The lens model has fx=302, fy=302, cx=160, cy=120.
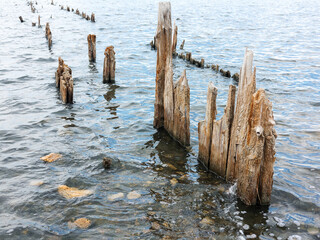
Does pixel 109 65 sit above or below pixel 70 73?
above

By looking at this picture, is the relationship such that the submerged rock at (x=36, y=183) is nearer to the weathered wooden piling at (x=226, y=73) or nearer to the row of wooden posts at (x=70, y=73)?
the row of wooden posts at (x=70, y=73)

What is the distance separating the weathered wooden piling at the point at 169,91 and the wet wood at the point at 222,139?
1211 mm

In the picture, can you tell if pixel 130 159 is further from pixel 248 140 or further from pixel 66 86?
pixel 66 86

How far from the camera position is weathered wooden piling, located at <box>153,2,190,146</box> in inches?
268

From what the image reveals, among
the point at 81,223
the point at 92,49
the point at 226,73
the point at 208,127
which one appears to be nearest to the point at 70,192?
the point at 81,223

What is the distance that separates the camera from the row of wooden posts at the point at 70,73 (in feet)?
32.0

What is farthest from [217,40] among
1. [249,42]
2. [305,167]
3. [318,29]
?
[305,167]

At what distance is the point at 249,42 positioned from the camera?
2227 cm

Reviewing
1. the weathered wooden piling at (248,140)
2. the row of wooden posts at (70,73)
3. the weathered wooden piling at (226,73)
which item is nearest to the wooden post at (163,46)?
the weathered wooden piling at (248,140)

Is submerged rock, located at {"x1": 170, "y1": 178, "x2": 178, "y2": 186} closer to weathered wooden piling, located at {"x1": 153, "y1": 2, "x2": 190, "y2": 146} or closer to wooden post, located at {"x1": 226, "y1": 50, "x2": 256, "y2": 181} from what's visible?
wooden post, located at {"x1": 226, "y1": 50, "x2": 256, "y2": 181}

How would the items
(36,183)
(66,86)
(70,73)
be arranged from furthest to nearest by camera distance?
(70,73) → (66,86) → (36,183)

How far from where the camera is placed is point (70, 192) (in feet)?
18.2

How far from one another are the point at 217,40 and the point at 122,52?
→ 8188mm

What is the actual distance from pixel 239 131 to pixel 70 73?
713 cm
